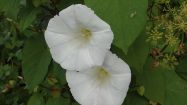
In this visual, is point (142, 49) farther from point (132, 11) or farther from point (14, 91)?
point (14, 91)

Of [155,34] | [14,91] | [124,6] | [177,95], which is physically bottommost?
[14,91]

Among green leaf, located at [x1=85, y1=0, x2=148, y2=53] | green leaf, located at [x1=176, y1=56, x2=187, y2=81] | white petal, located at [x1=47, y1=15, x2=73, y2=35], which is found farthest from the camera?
green leaf, located at [x1=176, y1=56, x2=187, y2=81]

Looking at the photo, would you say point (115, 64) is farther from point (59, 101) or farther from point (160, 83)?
point (59, 101)

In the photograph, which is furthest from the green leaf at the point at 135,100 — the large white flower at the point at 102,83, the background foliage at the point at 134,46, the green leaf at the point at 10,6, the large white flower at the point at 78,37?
the green leaf at the point at 10,6

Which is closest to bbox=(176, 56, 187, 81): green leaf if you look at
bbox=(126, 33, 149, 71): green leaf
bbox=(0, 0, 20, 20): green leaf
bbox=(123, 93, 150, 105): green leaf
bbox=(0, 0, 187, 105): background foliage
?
bbox=(0, 0, 187, 105): background foliage

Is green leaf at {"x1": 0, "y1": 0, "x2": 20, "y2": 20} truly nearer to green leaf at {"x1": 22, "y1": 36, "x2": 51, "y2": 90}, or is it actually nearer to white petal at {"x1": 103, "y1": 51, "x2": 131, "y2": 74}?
green leaf at {"x1": 22, "y1": 36, "x2": 51, "y2": 90}

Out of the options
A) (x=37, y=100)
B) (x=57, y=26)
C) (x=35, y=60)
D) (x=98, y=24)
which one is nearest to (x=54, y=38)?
(x=57, y=26)

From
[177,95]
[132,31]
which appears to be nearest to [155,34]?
[132,31]
